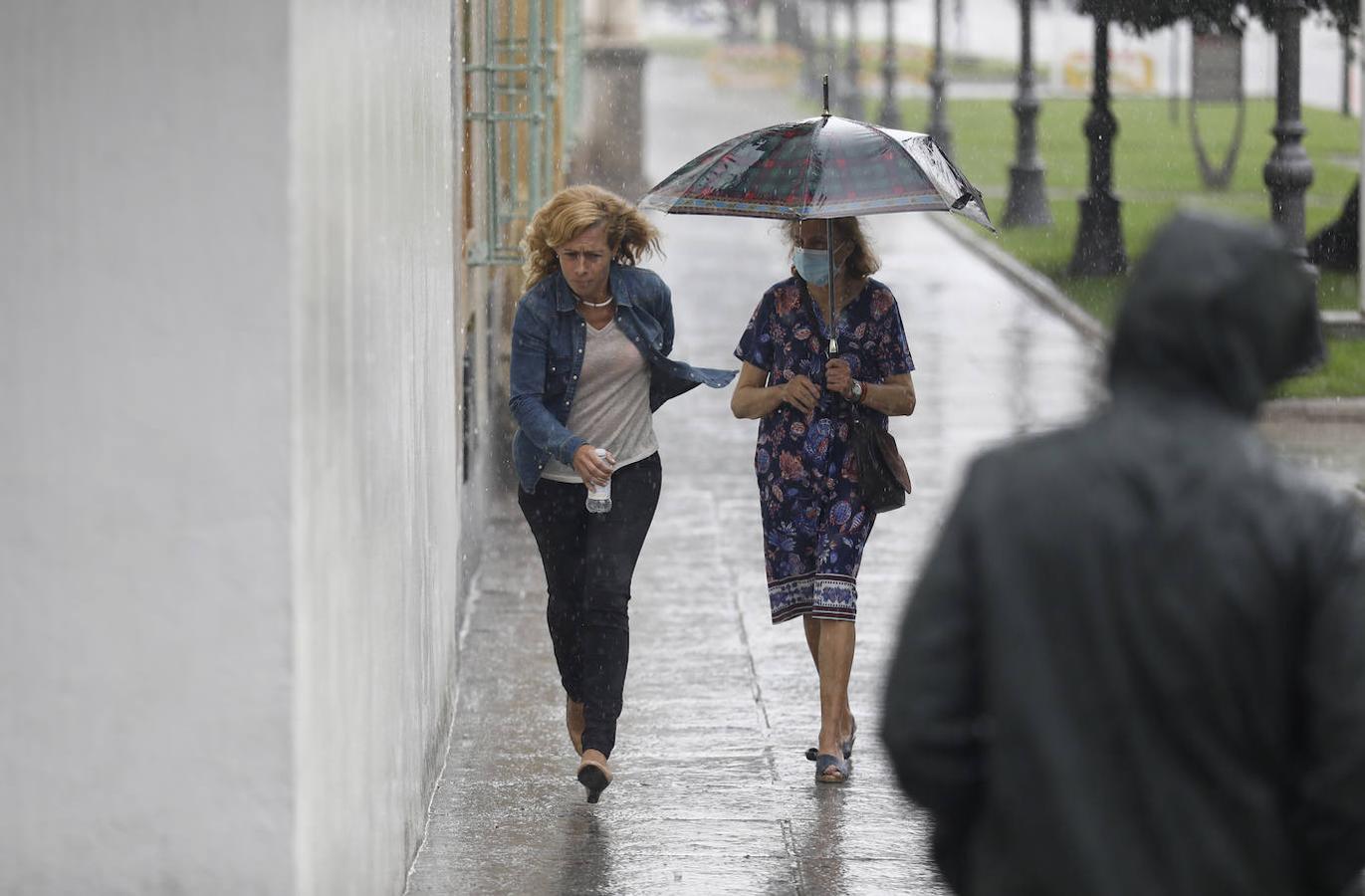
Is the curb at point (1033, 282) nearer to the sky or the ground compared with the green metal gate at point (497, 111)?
nearer to the ground

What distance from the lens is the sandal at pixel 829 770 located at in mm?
6914

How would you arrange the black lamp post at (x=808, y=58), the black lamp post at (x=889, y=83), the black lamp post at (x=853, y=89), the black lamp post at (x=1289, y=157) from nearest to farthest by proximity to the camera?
the black lamp post at (x=1289, y=157) → the black lamp post at (x=889, y=83) → the black lamp post at (x=853, y=89) → the black lamp post at (x=808, y=58)

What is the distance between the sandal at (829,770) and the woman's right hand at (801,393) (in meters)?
1.06

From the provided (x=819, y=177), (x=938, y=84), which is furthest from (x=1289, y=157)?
(x=938, y=84)

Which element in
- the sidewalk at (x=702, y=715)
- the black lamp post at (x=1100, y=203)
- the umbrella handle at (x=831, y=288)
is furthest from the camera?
the black lamp post at (x=1100, y=203)

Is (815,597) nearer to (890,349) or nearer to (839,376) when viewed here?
(839,376)

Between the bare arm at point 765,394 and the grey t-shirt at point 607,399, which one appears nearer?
the grey t-shirt at point 607,399

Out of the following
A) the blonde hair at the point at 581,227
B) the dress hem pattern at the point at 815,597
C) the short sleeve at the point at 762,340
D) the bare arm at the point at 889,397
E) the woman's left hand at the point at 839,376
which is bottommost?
the dress hem pattern at the point at 815,597

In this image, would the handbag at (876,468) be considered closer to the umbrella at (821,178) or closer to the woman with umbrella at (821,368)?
the woman with umbrella at (821,368)

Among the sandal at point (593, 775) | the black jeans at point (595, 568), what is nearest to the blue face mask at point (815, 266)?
the black jeans at point (595, 568)

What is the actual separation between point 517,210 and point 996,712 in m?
8.87

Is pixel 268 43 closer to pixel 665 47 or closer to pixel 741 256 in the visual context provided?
pixel 741 256

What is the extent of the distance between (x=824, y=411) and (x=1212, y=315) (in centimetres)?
417

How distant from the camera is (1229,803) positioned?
2.81m
